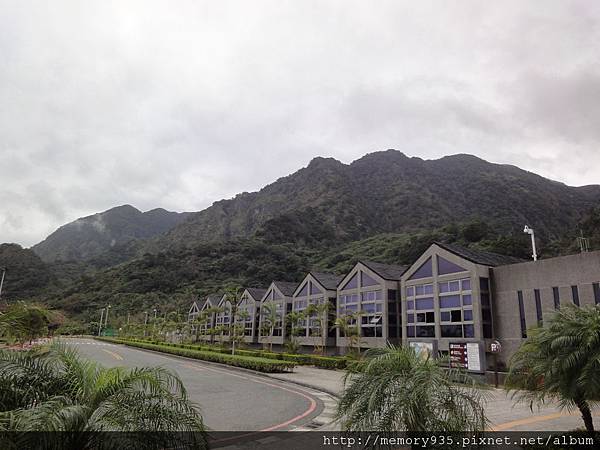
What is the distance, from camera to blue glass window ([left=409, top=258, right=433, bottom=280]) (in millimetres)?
34625

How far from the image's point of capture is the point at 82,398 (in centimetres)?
523

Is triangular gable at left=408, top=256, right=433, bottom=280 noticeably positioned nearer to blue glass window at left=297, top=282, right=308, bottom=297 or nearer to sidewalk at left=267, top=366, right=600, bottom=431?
sidewalk at left=267, top=366, right=600, bottom=431

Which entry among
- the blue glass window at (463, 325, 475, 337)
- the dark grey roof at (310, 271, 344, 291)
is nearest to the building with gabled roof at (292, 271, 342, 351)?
the dark grey roof at (310, 271, 344, 291)

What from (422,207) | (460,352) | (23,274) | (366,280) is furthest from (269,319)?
(422,207)

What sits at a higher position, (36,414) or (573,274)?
(573,274)

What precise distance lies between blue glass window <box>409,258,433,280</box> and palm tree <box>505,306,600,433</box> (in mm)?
25582

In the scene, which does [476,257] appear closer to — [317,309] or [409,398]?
[317,309]

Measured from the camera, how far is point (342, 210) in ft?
596

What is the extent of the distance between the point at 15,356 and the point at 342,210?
17764 centimetres

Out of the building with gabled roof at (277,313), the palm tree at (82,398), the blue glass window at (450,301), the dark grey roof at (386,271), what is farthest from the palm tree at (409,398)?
the building with gabled roof at (277,313)

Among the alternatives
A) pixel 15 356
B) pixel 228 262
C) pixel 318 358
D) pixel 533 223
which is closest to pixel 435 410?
pixel 15 356

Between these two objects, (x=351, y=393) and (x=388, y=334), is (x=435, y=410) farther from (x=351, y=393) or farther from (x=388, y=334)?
(x=388, y=334)

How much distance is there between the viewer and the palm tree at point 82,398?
459 centimetres

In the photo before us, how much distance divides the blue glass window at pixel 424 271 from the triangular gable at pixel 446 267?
1.05 m
